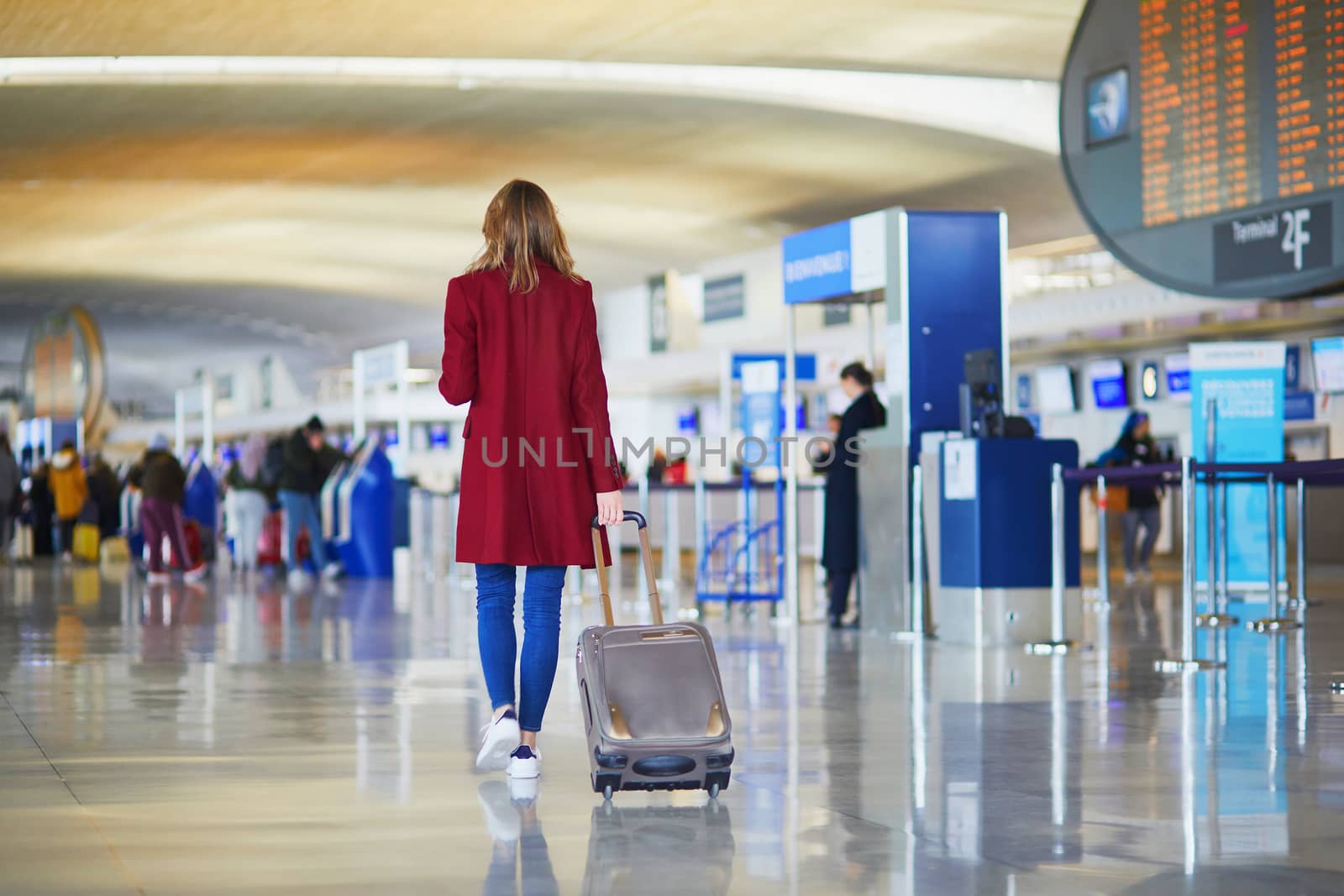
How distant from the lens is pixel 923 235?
883 cm

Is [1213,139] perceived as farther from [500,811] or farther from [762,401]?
[500,811]

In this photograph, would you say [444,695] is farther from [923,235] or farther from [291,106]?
[291,106]

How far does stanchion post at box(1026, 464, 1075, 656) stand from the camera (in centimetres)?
769

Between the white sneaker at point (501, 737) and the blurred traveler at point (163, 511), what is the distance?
453 inches

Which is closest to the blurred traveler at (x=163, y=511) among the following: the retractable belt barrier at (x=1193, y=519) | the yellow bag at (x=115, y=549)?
the yellow bag at (x=115, y=549)

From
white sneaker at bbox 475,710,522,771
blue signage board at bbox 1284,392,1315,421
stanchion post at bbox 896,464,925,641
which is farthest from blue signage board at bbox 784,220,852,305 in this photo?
blue signage board at bbox 1284,392,1315,421

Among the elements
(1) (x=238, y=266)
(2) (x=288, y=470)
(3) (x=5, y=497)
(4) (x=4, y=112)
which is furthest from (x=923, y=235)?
(1) (x=238, y=266)

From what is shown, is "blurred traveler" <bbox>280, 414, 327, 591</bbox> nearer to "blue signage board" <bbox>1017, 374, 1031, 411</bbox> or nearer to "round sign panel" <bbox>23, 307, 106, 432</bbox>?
"blue signage board" <bbox>1017, 374, 1031, 411</bbox>

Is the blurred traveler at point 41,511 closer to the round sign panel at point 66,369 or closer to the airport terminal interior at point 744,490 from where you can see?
the airport terminal interior at point 744,490

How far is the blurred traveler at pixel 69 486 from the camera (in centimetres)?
2016

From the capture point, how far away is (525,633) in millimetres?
3895

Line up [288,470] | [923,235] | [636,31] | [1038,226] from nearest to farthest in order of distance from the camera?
[923,235], [288,470], [636,31], [1038,226]

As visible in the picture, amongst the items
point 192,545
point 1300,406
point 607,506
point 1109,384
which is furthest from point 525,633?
point 1109,384

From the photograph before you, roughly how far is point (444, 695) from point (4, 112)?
16943 mm
